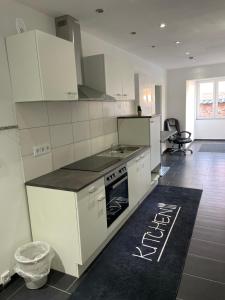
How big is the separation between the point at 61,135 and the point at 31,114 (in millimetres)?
493

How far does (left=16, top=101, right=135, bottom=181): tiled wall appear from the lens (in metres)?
2.21

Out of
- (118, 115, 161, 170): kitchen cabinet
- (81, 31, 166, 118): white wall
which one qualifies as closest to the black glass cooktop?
(118, 115, 161, 170): kitchen cabinet

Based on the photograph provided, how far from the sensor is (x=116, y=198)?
271cm

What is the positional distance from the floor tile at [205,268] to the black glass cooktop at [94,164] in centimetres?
126

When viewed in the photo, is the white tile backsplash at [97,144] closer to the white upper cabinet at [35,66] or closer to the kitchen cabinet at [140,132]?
the kitchen cabinet at [140,132]

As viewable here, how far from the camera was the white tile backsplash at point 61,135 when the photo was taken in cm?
254

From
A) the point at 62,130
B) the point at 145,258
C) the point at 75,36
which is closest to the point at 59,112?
the point at 62,130

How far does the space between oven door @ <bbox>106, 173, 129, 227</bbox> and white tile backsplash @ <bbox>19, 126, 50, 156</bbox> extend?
2.74 ft

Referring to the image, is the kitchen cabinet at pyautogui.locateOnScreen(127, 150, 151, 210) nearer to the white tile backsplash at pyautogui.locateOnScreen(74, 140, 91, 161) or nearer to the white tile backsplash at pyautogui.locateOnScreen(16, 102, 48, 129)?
the white tile backsplash at pyautogui.locateOnScreen(74, 140, 91, 161)

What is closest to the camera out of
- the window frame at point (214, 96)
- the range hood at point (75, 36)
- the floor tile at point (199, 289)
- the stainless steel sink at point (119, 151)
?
the floor tile at point (199, 289)

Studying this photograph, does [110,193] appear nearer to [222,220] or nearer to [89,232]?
[89,232]

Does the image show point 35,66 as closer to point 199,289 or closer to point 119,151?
point 119,151

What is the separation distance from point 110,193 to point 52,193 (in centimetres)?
70

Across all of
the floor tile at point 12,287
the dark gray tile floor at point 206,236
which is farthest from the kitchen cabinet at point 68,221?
the dark gray tile floor at point 206,236
